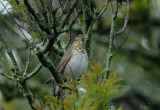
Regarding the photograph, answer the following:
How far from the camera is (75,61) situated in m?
5.86

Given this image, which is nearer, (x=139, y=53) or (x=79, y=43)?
(x=79, y=43)

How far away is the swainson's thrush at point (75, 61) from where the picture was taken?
5730mm

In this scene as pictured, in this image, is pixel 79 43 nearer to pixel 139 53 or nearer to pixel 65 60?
pixel 65 60

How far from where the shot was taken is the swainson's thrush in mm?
5730

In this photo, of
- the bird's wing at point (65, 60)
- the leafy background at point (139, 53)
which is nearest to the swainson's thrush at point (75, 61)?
the bird's wing at point (65, 60)

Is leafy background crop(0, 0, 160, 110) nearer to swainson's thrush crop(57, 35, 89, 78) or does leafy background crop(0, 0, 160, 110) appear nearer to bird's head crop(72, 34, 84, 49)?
bird's head crop(72, 34, 84, 49)

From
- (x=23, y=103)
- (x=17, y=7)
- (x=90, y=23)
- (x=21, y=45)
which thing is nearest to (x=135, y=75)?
(x=21, y=45)

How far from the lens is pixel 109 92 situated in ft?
9.28

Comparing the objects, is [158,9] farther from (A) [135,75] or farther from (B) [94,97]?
(B) [94,97]

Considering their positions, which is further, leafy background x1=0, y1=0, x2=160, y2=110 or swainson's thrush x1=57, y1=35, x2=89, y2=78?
leafy background x1=0, y1=0, x2=160, y2=110

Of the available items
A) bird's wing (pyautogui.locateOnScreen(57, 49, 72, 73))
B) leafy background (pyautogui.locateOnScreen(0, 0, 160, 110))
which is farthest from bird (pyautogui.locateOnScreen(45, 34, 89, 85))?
leafy background (pyautogui.locateOnScreen(0, 0, 160, 110))

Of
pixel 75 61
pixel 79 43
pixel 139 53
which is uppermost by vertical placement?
pixel 79 43

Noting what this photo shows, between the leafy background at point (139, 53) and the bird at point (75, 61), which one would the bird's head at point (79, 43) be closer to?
the bird at point (75, 61)

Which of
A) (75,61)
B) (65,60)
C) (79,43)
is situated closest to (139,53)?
(79,43)
